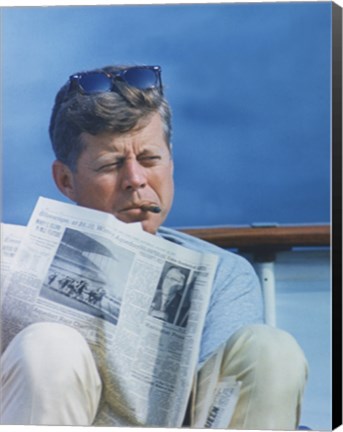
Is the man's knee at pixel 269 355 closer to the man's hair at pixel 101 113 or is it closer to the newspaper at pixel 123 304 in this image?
the newspaper at pixel 123 304

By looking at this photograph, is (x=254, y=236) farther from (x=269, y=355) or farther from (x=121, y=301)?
(x=121, y=301)

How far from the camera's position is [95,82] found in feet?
14.6

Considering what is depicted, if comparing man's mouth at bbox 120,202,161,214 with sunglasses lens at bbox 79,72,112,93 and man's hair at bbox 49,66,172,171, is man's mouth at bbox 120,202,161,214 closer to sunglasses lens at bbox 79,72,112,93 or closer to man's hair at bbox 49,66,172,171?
man's hair at bbox 49,66,172,171

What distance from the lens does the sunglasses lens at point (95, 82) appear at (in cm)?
446

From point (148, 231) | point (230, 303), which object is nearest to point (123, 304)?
point (148, 231)

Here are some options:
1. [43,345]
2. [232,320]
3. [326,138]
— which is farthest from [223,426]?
[326,138]

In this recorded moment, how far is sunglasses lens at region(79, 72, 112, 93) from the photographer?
4.46m

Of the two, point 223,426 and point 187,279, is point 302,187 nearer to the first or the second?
point 187,279

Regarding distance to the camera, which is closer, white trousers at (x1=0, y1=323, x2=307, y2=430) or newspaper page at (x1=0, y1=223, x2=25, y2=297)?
white trousers at (x1=0, y1=323, x2=307, y2=430)

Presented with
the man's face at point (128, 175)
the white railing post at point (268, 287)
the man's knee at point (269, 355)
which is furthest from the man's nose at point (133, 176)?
the man's knee at point (269, 355)

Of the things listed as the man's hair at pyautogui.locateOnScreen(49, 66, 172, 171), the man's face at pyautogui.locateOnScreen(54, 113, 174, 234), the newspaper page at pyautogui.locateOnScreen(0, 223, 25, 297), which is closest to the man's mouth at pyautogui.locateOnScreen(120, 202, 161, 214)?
the man's face at pyautogui.locateOnScreen(54, 113, 174, 234)

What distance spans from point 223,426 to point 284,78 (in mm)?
1329

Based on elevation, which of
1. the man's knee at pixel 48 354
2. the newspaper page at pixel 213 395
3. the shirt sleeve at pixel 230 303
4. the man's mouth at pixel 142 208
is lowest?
the newspaper page at pixel 213 395

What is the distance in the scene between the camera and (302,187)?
4375 millimetres
